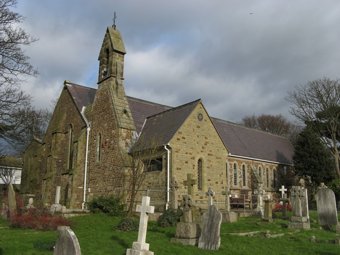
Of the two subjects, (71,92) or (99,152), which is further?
(71,92)

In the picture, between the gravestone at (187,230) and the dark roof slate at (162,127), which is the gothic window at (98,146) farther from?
the gravestone at (187,230)

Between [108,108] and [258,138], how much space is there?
782 inches

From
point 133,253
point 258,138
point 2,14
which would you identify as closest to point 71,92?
point 2,14

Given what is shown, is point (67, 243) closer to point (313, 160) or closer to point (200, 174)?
point (200, 174)

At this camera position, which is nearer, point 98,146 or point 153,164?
point 153,164

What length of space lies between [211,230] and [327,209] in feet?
29.9

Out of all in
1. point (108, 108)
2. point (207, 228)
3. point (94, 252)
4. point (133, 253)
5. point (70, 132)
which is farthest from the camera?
point (70, 132)

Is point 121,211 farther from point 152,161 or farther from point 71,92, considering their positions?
point 71,92

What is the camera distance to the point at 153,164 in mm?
25156

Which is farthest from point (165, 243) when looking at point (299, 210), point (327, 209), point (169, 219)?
point (327, 209)

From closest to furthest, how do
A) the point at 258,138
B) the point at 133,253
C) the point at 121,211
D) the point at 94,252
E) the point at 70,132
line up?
the point at 133,253 → the point at 94,252 → the point at 121,211 → the point at 70,132 → the point at 258,138

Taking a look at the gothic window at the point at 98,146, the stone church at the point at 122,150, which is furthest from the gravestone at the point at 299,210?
the gothic window at the point at 98,146

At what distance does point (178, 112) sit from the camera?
26.5 meters

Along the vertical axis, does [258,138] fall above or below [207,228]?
above
